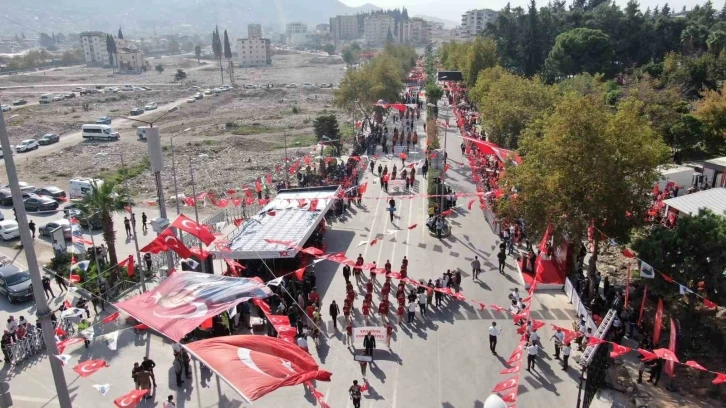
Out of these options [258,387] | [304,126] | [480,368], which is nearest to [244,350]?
[258,387]

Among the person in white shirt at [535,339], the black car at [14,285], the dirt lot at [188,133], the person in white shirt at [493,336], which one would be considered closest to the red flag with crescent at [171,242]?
the black car at [14,285]

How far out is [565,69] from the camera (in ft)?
222

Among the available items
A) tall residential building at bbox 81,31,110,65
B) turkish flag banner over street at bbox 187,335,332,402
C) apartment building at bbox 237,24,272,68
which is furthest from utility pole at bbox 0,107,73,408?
tall residential building at bbox 81,31,110,65

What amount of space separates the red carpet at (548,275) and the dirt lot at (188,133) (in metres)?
18.7

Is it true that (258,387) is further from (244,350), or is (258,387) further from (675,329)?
(675,329)

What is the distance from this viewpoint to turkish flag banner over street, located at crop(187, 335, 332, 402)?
899 centimetres

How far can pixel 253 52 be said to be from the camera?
18738cm

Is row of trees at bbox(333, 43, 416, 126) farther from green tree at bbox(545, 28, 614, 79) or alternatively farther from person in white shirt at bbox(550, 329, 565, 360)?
person in white shirt at bbox(550, 329, 565, 360)

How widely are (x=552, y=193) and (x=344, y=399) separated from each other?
1012cm

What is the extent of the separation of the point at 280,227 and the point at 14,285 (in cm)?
1100

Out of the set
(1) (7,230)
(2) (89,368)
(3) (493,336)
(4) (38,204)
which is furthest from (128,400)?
(4) (38,204)

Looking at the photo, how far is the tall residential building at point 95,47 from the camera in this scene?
187250 millimetres

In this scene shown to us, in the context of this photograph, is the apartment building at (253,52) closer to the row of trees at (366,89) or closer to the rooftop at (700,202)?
the row of trees at (366,89)

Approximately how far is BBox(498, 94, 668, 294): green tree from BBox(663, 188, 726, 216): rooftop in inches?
217
